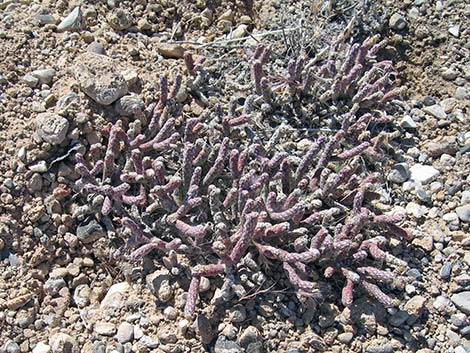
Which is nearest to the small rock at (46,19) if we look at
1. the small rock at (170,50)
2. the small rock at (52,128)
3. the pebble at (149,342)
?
the small rock at (170,50)

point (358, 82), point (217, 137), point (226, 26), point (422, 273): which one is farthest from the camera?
point (226, 26)

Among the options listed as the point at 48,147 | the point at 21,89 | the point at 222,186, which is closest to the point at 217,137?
the point at 222,186

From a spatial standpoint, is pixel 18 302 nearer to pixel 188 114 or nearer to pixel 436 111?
pixel 188 114

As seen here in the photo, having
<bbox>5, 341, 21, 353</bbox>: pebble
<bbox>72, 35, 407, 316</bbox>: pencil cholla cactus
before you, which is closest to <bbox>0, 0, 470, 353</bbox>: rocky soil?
<bbox>5, 341, 21, 353</bbox>: pebble

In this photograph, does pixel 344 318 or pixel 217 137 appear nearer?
pixel 344 318

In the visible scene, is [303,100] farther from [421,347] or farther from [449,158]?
[421,347]

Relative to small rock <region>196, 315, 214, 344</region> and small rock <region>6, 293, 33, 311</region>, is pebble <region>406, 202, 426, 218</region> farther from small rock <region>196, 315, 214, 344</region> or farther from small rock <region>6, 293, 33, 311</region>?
small rock <region>6, 293, 33, 311</region>

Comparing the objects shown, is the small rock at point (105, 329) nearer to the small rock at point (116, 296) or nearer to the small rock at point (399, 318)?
the small rock at point (116, 296)
